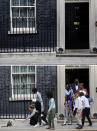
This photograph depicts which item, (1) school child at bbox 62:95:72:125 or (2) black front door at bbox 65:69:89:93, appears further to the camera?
(2) black front door at bbox 65:69:89:93

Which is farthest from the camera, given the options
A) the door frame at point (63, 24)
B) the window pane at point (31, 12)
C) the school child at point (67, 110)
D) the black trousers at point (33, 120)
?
the window pane at point (31, 12)

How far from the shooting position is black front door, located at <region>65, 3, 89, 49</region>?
2562 centimetres

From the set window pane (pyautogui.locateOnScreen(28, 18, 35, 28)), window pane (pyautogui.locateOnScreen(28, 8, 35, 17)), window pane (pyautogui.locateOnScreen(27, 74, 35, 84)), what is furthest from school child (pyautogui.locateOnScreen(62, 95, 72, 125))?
window pane (pyautogui.locateOnScreen(28, 8, 35, 17))

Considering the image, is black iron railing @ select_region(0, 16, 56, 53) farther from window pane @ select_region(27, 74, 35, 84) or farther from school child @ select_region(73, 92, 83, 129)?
school child @ select_region(73, 92, 83, 129)

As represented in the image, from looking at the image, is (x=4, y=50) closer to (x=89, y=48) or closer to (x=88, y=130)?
(x=89, y=48)

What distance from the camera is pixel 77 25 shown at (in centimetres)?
2570

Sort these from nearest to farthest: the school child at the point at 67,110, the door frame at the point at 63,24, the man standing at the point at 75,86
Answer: the school child at the point at 67,110
the man standing at the point at 75,86
the door frame at the point at 63,24

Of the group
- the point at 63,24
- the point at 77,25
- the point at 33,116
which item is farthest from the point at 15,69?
the point at 77,25

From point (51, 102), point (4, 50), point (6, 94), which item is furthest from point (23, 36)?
point (51, 102)

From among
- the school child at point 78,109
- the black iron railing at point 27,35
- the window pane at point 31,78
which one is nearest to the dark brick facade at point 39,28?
the black iron railing at point 27,35

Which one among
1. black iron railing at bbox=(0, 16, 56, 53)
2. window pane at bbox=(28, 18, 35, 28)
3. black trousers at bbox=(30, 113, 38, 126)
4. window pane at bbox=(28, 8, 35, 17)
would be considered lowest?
black trousers at bbox=(30, 113, 38, 126)

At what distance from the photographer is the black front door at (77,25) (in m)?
25.6

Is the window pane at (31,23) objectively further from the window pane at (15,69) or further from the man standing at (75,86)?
the man standing at (75,86)

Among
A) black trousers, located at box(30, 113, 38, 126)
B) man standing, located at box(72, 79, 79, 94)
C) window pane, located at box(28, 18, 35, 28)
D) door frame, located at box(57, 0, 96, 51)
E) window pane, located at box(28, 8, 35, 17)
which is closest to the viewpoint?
black trousers, located at box(30, 113, 38, 126)
